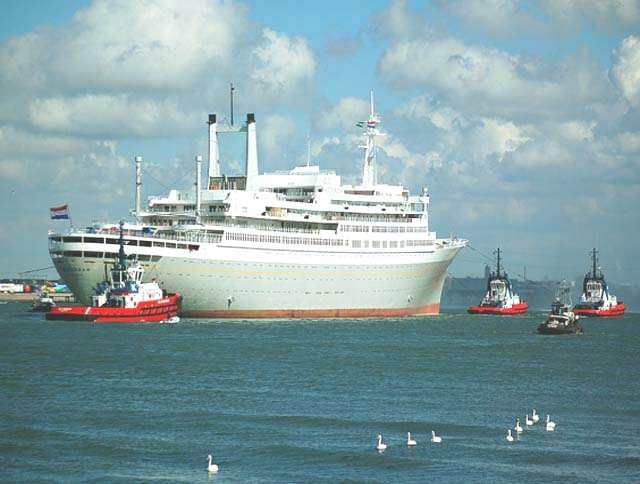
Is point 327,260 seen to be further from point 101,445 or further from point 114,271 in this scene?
point 101,445

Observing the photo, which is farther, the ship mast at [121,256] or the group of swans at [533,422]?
the ship mast at [121,256]

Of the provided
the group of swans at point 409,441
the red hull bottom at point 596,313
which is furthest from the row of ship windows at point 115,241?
the red hull bottom at point 596,313

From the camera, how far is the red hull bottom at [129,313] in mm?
76250

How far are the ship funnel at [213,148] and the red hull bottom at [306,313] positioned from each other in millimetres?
17128

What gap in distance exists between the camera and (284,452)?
102 feet

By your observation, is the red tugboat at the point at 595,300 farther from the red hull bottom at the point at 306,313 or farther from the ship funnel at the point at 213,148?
the ship funnel at the point at 213,148

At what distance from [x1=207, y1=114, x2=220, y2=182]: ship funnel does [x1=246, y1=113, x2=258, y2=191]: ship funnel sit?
3315 millimetres

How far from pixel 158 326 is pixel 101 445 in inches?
1671

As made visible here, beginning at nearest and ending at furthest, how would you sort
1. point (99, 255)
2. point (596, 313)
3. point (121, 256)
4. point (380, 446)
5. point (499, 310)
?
point (380, 446) → point (121, 256) → point (99, 255) → point (596, 313) → point (499, 310)

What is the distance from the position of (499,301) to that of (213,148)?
127 ft

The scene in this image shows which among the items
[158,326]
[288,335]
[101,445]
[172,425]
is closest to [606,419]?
[172,425]

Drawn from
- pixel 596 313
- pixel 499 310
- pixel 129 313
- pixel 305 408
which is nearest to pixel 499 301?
pixel 499 310

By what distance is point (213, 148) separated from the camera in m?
98.7

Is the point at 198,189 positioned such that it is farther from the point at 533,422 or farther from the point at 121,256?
the point at 533,422
